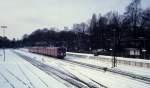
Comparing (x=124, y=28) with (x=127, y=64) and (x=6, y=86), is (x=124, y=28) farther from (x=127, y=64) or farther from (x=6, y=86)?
(x=6, y=86)

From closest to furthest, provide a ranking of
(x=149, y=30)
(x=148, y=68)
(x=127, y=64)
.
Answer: (x=148, y=68) < (x=127, y=64) < (x=149, y=30)

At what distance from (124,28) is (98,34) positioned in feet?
88.2

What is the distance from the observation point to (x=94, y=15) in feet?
384

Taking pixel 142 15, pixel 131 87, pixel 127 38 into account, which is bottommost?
pixel 131 87

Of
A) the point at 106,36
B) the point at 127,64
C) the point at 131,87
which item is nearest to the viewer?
the point at 131,87

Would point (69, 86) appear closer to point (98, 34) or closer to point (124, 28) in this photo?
point (124, 28)

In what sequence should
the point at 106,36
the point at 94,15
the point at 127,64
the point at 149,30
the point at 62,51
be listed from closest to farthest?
the point at 127,64, the point at 62,51, the point at 149,30, the point at 106,36, the point at 94,15

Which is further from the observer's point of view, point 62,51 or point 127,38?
point 127,38

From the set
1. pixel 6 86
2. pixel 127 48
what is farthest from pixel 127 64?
pixel 127 48

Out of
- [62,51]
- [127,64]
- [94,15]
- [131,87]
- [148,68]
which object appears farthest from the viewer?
[94,15]

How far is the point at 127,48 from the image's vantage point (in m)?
72.3

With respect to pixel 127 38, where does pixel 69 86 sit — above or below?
below

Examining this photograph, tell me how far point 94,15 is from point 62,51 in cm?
6285

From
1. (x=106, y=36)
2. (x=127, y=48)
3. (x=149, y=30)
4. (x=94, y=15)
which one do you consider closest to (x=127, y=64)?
(x=149, y=30)
